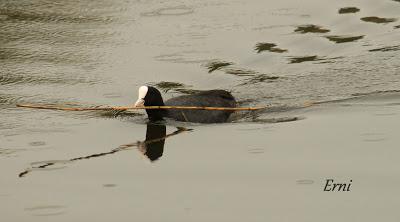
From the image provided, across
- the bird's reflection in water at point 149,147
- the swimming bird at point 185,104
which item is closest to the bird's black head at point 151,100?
the swimming bird at point 185,104

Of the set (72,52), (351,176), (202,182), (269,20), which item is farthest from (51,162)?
(269,20)

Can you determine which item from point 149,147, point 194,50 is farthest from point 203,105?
point 194,50

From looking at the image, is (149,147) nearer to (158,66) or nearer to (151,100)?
(151,100)

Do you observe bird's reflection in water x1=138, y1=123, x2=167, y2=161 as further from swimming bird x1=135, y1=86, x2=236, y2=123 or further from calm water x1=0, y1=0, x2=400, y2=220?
swimming bird x1=135, y1=86, x2=236, y2=123

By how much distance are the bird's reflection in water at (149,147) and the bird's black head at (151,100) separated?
10 centimetres

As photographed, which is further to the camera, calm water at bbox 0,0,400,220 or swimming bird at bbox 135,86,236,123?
swimming bird at bbox 135,86,236,123

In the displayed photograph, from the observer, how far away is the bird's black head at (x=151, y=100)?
33.8ft

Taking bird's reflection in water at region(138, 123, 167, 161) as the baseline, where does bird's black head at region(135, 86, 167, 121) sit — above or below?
above

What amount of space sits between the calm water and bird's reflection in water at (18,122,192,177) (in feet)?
0.04

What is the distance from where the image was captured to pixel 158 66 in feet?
41.5

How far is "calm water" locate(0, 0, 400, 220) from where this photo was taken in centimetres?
924

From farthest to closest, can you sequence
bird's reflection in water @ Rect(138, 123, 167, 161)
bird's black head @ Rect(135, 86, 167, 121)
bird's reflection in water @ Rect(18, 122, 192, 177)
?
bird's black head @ Rect(135, 86, 167, 121) < bird's reflection in water @ Rect(138, 123, 167, 161) < bird's reflection in water @ Rect(18, 122, 192, 177)

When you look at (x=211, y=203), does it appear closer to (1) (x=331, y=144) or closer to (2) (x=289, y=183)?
(2) (x=289, y=183)

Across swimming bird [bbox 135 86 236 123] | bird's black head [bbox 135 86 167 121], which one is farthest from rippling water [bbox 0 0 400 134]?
bird's black head [bbox 135 86 167 121]
